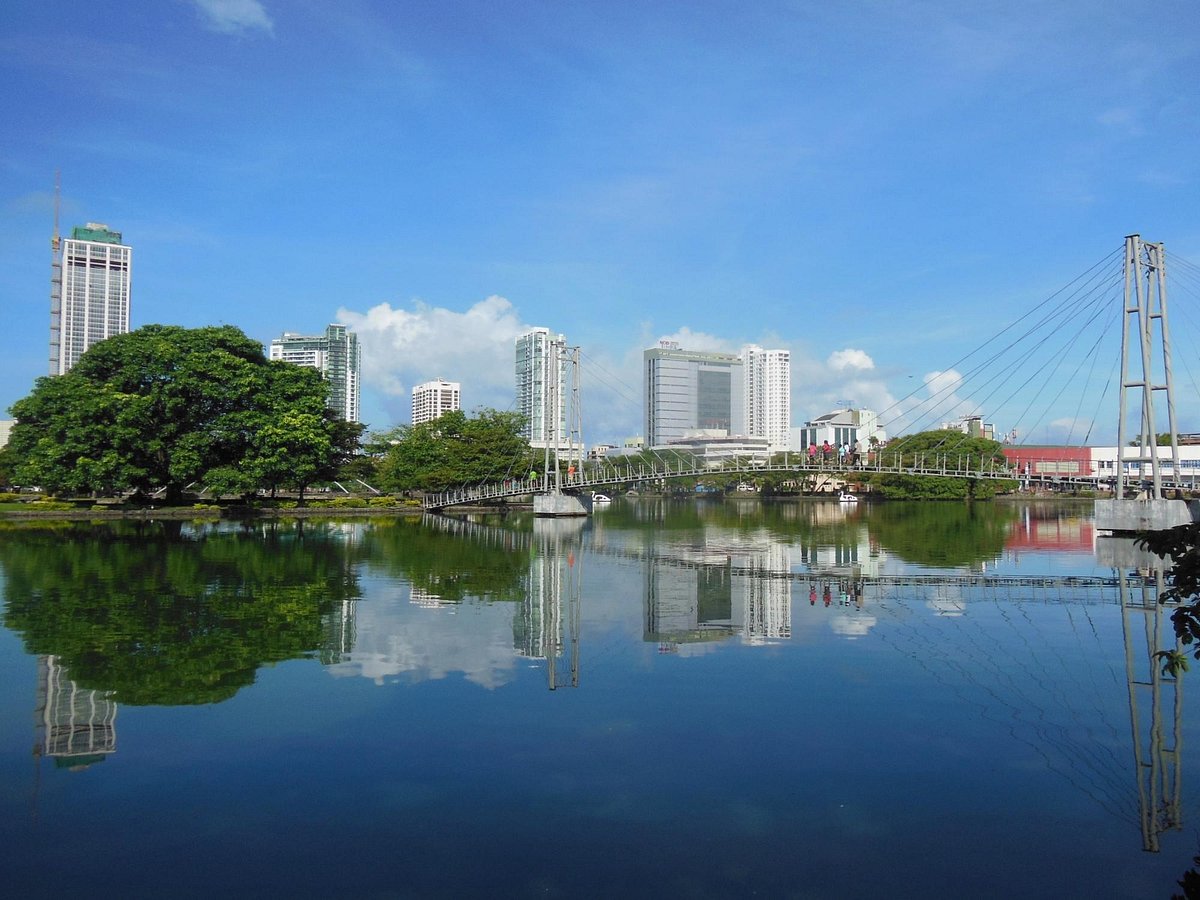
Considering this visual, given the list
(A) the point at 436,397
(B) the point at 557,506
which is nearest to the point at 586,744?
(B) the point at 557,506

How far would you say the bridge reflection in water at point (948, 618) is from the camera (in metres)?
8.88

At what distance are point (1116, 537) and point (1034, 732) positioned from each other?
28.0 m

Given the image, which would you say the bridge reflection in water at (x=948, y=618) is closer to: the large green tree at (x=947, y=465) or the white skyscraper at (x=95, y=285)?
the large green tree at (x=947, y=465)

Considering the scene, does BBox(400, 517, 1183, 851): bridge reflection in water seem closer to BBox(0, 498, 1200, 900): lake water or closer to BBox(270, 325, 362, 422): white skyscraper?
BBox(0, 498, 1200, 900): lake water

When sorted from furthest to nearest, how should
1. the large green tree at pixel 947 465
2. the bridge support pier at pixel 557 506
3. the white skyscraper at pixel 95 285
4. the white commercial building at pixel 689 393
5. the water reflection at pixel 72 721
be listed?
1. the white commercial building at pixel 689 393
2. the white skyscraper at pixel 95 285
3. the large green tree at pixel 947 465
4. the bridge support pier at pixel 557 506
5. the water reflection at pixel 72 721

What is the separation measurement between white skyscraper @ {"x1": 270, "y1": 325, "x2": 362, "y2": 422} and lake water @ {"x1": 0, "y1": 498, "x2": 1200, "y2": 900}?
582 ft

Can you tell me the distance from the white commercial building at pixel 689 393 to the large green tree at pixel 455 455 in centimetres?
11166

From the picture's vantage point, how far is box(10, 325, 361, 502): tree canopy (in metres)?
41.2

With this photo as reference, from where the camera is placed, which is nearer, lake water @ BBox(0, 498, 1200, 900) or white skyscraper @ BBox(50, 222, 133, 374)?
lake water @ BBox(0, 498, 1200, 900)

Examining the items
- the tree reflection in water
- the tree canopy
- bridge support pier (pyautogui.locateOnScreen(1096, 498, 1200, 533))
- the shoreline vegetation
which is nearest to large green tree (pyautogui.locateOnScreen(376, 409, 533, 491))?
the shoreline vegetation

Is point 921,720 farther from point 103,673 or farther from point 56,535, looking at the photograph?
point 56,535

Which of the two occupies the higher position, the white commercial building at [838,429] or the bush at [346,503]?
the white commercial building at [838,429]

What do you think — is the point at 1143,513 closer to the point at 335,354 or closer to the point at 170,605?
the point at 170,605

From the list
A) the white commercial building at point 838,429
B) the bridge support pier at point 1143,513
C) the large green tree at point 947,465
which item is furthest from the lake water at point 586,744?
the white commercial building at point 838,429
